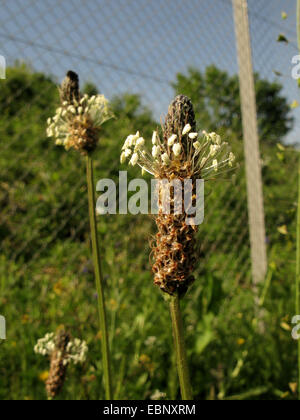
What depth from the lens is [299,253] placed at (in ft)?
4.55

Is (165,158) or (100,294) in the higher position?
(165,158)

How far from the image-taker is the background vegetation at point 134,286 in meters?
1.87

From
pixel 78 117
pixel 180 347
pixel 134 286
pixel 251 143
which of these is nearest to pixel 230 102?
pixel 251 143

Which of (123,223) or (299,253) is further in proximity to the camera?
(123,223)

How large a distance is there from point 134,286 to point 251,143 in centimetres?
147

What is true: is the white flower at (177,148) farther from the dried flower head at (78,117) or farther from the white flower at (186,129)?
the dried flower head at (78,117)

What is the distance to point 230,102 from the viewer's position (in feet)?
10.9

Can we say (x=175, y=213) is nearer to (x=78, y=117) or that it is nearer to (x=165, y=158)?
(x=165, y=158)

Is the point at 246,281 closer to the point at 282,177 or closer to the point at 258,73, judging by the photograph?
the point at 282,177

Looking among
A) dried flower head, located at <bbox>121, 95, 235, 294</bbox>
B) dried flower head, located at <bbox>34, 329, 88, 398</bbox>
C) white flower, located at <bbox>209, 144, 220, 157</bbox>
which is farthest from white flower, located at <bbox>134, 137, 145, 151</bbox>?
dried flower head, located at <bbox>34, 329, 88, 398</bbox>

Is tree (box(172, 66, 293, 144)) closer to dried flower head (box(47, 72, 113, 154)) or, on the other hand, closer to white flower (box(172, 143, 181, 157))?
dried flower head (box(47, 72, 113, 154))
